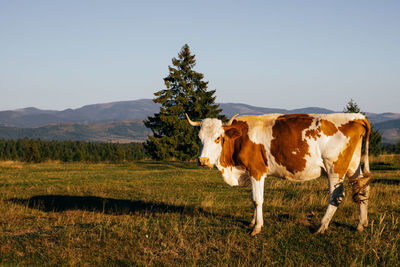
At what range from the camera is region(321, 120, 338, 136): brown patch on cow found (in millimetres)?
9219

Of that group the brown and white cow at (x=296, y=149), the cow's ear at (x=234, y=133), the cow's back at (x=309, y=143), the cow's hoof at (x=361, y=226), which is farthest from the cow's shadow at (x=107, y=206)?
the cow's hoof at (x=361, y=226)

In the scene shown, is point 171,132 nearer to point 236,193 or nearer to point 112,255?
point 236,193

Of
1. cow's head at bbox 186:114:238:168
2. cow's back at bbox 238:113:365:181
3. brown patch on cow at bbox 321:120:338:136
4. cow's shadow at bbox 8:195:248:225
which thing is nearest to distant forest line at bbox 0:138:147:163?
cow's shadow at bbox 8:195:248:225

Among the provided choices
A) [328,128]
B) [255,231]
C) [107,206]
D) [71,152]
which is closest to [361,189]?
[328,128]

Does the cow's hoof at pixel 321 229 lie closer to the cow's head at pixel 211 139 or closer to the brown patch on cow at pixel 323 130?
the brown patch on cow at pixel 323 130

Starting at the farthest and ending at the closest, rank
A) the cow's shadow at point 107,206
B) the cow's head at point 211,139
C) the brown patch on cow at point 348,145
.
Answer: the cow's shadow at point 107,206, the cow's head at point 211,139, the brown patch on cow at point 348,145

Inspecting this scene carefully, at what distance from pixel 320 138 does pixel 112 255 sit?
5.57 m

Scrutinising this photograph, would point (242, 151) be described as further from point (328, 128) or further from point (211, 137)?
point (328, 128)

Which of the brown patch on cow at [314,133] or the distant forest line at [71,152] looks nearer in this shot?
the brown patch on cow at [314,133]

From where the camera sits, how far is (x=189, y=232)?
9.13 meters

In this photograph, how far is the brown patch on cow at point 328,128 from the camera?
922cm

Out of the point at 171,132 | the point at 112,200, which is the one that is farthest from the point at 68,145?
the point at 112,200

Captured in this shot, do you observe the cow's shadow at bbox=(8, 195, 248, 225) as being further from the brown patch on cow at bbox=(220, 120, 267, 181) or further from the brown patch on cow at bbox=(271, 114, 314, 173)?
the brown patch on cow at bbox=(271, 114, 314, 173)

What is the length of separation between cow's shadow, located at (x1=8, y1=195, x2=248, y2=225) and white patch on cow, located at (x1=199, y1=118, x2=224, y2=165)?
2319 mm
